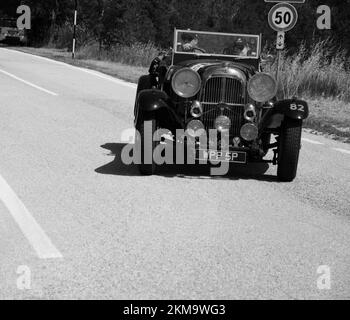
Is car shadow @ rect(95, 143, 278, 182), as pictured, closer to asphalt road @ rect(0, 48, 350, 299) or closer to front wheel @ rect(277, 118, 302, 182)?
asphalt road @ rect(0, 48, 350, 299)

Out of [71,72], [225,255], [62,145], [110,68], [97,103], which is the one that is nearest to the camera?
[225,255]

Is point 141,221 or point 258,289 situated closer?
point 258,289

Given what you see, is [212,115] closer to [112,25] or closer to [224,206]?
[224,206]

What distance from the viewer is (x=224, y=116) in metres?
7.70

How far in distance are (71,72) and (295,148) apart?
1305cm

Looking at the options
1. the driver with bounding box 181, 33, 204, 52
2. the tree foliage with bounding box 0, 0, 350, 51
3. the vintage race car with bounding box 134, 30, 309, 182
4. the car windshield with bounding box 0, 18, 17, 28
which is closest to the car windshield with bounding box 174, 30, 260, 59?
the driver with bounding box 181, 33, 204, 52

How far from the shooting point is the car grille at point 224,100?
7.82 meters

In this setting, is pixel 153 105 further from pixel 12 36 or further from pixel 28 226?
pixel 12 36

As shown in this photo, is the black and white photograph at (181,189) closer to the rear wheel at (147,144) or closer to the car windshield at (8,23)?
the rear wheel at (147,144)

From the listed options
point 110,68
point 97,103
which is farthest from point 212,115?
point 110,68

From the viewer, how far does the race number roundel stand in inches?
542

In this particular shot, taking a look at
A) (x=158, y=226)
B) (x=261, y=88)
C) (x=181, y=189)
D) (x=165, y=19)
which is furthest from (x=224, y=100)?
(x=165, y=19)

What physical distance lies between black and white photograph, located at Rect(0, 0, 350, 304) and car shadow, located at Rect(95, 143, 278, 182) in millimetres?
25

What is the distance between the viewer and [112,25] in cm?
2872
